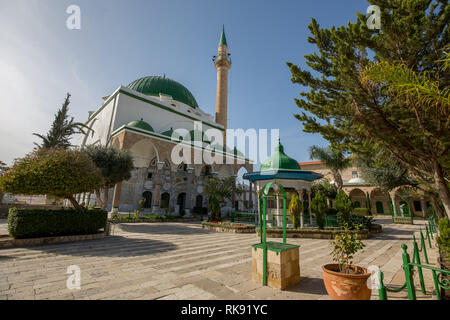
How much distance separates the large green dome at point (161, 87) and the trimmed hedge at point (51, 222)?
22.2m

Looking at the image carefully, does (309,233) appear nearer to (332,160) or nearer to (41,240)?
(41,240)

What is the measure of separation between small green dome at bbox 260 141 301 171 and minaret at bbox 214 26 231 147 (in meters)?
18.1

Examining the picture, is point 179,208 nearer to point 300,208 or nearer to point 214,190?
point 214,190

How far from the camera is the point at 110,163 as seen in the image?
13367mm

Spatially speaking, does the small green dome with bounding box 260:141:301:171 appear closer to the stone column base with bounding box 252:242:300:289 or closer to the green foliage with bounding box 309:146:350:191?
the stone column base with bounding box 252:242:300:289

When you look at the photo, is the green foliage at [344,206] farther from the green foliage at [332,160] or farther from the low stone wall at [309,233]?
the green foliage at [332,160]

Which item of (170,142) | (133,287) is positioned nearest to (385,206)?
(170,142)

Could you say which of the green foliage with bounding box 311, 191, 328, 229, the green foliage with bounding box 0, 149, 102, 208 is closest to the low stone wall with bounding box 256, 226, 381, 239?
the green foliage with bounding box 311, 191, 328, 229

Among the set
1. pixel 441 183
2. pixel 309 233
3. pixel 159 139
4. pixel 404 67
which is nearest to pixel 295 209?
pixel 309 233

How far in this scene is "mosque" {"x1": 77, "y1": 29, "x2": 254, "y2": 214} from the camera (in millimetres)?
19000

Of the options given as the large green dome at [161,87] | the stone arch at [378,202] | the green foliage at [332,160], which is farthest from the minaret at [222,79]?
the stone arch at [378,202]

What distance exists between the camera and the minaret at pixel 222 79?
1115 inches

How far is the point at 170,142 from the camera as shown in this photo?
820 inches
